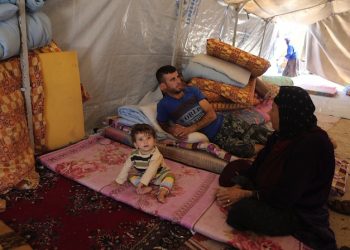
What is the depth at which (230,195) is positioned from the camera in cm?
150

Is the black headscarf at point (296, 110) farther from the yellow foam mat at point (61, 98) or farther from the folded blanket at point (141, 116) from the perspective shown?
the yellow foam mat at point (61, 98)

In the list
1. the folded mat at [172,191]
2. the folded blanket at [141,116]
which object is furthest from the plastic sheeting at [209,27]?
the folded mat at [172,191]

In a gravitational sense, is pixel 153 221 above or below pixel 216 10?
below

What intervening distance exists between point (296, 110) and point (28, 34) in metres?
1.50

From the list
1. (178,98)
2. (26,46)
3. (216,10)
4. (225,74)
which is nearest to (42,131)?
(26,46)

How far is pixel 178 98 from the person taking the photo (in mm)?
2125

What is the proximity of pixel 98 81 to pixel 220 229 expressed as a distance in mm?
1620

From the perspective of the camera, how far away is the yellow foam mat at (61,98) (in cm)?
192

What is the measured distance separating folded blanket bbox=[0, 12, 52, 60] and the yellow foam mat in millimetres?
97

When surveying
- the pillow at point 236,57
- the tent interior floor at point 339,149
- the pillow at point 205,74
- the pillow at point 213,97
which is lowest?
the tent interior floor at point 339,149

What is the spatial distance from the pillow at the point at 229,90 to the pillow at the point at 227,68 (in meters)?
0.08

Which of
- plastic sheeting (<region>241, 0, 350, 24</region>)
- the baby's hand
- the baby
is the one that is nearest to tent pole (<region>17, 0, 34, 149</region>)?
the baby

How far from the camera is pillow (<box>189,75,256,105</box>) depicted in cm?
262

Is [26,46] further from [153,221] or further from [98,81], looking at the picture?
[153,221]
